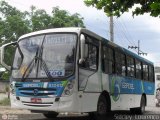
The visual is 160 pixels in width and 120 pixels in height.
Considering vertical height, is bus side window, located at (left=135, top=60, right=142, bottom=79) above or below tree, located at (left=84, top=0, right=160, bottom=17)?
below

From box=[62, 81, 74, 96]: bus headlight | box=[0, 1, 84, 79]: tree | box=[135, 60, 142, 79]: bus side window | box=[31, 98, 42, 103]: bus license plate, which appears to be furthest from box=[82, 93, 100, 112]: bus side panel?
box=[0, 1, 84, 79]: tree

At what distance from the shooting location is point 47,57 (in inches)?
490

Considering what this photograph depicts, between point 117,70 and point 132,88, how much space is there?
8.30 feet

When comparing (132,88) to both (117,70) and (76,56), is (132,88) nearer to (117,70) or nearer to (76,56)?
(117,70)

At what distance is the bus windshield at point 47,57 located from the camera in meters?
12.1

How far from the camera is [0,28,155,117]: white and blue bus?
11.9 metres

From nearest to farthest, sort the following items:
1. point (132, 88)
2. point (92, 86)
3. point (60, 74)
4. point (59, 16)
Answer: point (60, 74)
point (92, 86)
point (132, 88)
point (59, 16)

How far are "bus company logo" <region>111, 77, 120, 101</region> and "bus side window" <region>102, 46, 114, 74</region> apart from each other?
41 cm

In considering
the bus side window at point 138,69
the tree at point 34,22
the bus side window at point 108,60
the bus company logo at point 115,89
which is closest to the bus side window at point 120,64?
the bus company logo at point 115,89

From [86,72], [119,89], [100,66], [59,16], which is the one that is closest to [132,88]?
[119,89]

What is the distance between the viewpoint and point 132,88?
59.1 feet

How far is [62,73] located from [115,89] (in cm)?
377

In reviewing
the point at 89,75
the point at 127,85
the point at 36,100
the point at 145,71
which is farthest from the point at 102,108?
the point at 145,71

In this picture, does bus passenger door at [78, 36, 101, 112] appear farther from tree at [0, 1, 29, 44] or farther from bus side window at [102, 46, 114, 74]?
tree at [0, 1, 29, 44]
